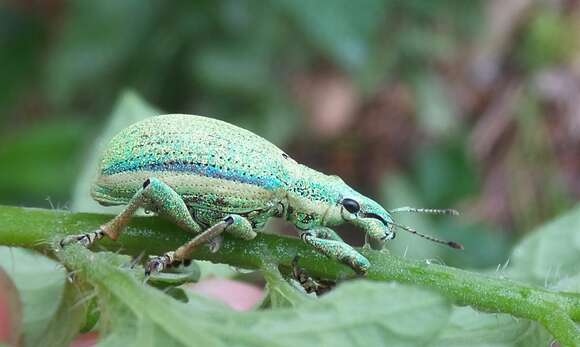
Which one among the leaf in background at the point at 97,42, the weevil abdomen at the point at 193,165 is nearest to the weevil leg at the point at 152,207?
the weevil abdomen at the point at 193,165

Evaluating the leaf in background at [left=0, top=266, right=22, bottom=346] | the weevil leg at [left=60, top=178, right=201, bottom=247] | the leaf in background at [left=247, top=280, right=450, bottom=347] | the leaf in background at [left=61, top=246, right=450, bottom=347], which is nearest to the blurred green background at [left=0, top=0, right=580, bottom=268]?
the leaf in background at [left=0, top=266, right=22, bottom=346]

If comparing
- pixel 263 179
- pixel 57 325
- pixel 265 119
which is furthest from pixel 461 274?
pixel 265 119

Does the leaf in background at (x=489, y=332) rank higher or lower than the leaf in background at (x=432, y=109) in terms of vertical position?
lower

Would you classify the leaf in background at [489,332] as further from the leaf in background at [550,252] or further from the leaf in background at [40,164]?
the leaf in background at [40,164]

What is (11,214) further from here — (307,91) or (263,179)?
(307,91)

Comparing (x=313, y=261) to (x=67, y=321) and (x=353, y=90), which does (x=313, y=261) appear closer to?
(x=67, y=321)

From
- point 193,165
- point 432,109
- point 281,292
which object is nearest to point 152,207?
point 193,165
